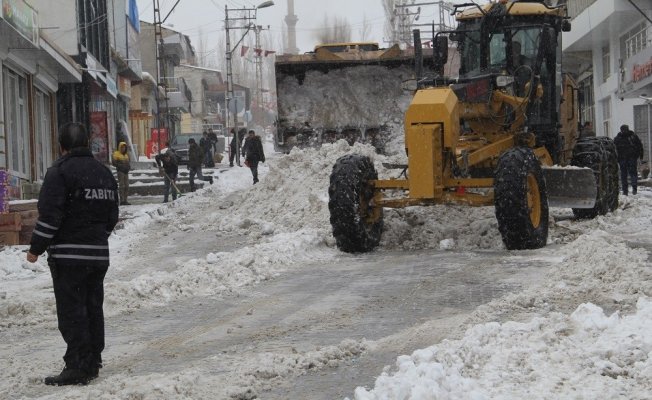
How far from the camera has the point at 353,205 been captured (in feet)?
38.4

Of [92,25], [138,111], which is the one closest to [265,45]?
[138,111]

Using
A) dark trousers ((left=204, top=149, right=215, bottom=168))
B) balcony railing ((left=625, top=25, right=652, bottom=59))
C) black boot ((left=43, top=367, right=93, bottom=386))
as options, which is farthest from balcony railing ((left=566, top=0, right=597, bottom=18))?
black boot ((left=43, top=367, right=93, bottom=386))

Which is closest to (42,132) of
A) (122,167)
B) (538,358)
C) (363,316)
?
(122,167)

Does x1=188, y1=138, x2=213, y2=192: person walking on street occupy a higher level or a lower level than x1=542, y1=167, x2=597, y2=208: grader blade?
higher

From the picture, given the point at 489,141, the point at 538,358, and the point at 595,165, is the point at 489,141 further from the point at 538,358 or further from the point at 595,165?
the point at 538,358

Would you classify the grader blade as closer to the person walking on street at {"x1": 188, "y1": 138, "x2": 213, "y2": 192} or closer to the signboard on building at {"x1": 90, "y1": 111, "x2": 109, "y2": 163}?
the person walking on street at {"x1": 188, "y1": 138, "x2": 213, "y2": 192}

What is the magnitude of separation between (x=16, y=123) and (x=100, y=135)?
13042 mm

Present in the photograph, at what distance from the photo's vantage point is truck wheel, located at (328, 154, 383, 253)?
11727 millimetres

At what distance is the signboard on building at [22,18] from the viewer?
1947 cm

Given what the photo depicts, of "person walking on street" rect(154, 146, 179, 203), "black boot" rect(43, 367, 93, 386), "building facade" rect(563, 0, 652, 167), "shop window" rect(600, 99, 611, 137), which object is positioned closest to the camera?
"black boot" rect(43, 367, 93, 386)

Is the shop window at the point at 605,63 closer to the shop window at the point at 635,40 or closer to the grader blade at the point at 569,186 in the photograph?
the shop window at the point at 635,40

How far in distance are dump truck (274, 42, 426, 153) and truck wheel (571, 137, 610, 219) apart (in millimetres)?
6872

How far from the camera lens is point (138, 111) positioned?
2071 inches

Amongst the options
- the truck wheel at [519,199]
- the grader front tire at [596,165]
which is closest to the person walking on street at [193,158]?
the grader front tire at [596,165]
